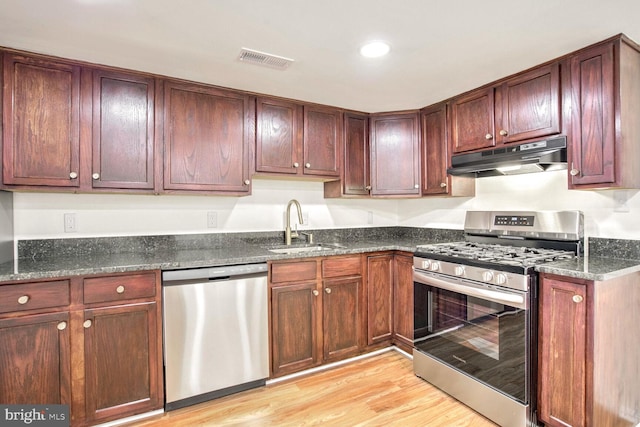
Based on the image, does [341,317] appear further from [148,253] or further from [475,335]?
[148,253]

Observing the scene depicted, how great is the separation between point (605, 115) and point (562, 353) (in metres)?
1.35

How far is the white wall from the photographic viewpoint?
7.23 ft

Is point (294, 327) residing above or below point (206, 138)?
below

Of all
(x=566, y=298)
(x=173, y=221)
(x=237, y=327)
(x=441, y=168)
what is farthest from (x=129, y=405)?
(x=441, y=168)

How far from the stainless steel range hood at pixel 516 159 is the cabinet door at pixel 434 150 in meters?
0.12

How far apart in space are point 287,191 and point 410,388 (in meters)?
1.90

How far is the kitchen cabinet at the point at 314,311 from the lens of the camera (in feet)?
7.94

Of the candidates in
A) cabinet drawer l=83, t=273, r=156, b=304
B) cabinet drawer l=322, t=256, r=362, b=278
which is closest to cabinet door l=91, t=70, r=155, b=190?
cabinet drawer l=83, t=273, r=156, b=304

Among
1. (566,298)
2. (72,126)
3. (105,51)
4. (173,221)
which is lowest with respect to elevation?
(566,298)

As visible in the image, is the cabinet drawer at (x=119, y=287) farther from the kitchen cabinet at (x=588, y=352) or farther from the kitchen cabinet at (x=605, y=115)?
the kitchen cabinet at (x=605, y=115)

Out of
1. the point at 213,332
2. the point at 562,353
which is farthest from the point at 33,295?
the point at 562,353

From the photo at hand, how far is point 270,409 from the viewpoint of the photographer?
2.13 meters

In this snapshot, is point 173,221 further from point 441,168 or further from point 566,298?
point 566,298

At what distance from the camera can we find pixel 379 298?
2877mm
